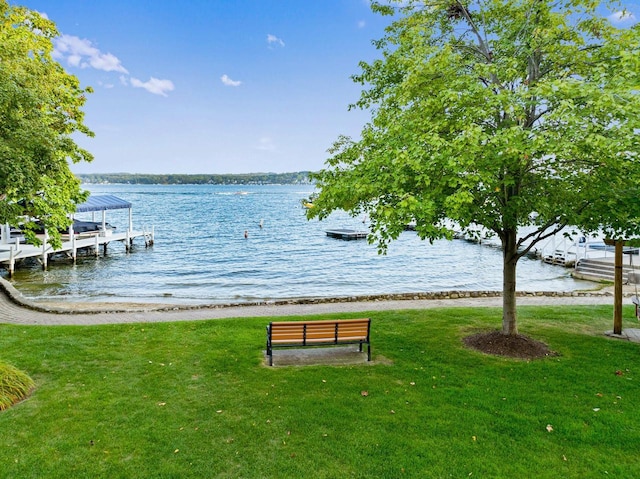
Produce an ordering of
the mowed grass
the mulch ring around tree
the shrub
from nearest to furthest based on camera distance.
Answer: the mowed grass
the shrub
the mulch ring around tree

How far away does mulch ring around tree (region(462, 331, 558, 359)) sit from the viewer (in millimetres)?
8688

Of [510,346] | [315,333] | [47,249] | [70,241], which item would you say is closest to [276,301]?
[315,333]

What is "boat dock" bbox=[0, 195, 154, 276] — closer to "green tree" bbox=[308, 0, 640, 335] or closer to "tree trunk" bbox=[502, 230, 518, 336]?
"green tree" bbox=[308, 0, 640, 335]

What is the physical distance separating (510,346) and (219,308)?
9439 mm

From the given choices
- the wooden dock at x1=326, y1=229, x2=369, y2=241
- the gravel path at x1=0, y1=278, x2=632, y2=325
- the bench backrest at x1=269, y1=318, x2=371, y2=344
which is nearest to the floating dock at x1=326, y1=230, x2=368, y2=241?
the wooden dock at x1=326, y1=229, x2=369, y2=241

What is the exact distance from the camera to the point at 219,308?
14500 mm

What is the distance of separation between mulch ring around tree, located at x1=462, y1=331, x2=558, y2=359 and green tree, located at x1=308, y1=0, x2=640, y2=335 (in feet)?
0.99

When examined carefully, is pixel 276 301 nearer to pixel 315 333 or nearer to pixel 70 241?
pixel 315 333

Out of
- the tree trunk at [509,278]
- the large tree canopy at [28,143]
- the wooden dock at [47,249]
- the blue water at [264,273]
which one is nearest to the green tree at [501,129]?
the tree trunk at [509,278]

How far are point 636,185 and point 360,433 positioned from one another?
6215 mm

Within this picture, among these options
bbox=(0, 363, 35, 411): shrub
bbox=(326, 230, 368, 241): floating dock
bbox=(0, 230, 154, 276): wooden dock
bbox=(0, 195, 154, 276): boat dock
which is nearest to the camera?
bbox=(0, 363, 35, 411): shrub

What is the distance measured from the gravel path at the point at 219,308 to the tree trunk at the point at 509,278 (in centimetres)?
452

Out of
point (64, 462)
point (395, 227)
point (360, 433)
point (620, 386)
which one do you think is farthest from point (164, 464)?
point (620, 386)

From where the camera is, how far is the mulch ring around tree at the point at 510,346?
8.69 m
